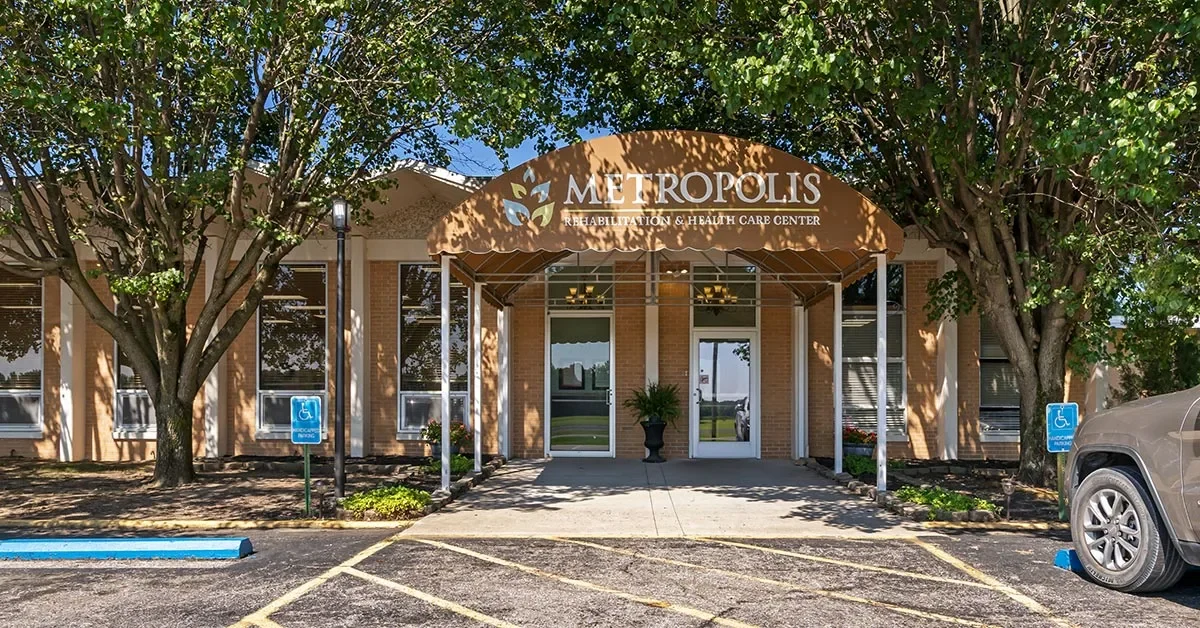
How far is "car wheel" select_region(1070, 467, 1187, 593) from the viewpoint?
20.5 ft

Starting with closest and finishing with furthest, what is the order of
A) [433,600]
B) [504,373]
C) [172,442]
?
[433,600], [172,442], [504,373]

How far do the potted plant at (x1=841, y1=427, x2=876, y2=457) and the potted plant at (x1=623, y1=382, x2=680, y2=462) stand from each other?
2571 millimetres

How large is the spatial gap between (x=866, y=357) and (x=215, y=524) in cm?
1005

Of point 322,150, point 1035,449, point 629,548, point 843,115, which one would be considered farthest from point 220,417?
point 1035,449

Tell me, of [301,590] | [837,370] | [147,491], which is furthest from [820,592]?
[147,491]

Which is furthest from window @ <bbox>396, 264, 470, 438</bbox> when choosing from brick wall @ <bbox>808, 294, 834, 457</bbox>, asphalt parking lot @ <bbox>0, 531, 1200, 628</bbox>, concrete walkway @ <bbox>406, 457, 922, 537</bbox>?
asphalt parking lot @ <bbox>0, 531, 1200, 628</bbox>

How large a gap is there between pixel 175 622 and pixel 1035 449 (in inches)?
384

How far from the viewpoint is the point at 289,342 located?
15.5 m

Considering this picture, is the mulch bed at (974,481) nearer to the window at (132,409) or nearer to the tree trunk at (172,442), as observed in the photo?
the tree trunk at (172,442)

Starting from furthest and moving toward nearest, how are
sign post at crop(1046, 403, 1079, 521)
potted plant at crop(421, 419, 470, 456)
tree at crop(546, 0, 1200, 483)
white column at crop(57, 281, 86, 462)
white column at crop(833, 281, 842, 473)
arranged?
white column at crop(57, 281, 86, 462)
potted plant at crop(421, 419, 470, 456)
white column at crop(833, 281, 842, 473)
sign post at crop(1046, 403, 1079, 521)
tree at crop(546, 0, 1200, 483)

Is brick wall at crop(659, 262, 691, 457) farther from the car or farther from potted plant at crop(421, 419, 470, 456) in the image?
the car

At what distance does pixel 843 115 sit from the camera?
11.6 m

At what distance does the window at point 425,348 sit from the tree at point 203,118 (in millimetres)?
3215

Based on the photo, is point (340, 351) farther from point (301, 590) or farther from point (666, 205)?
point (666, 205)
